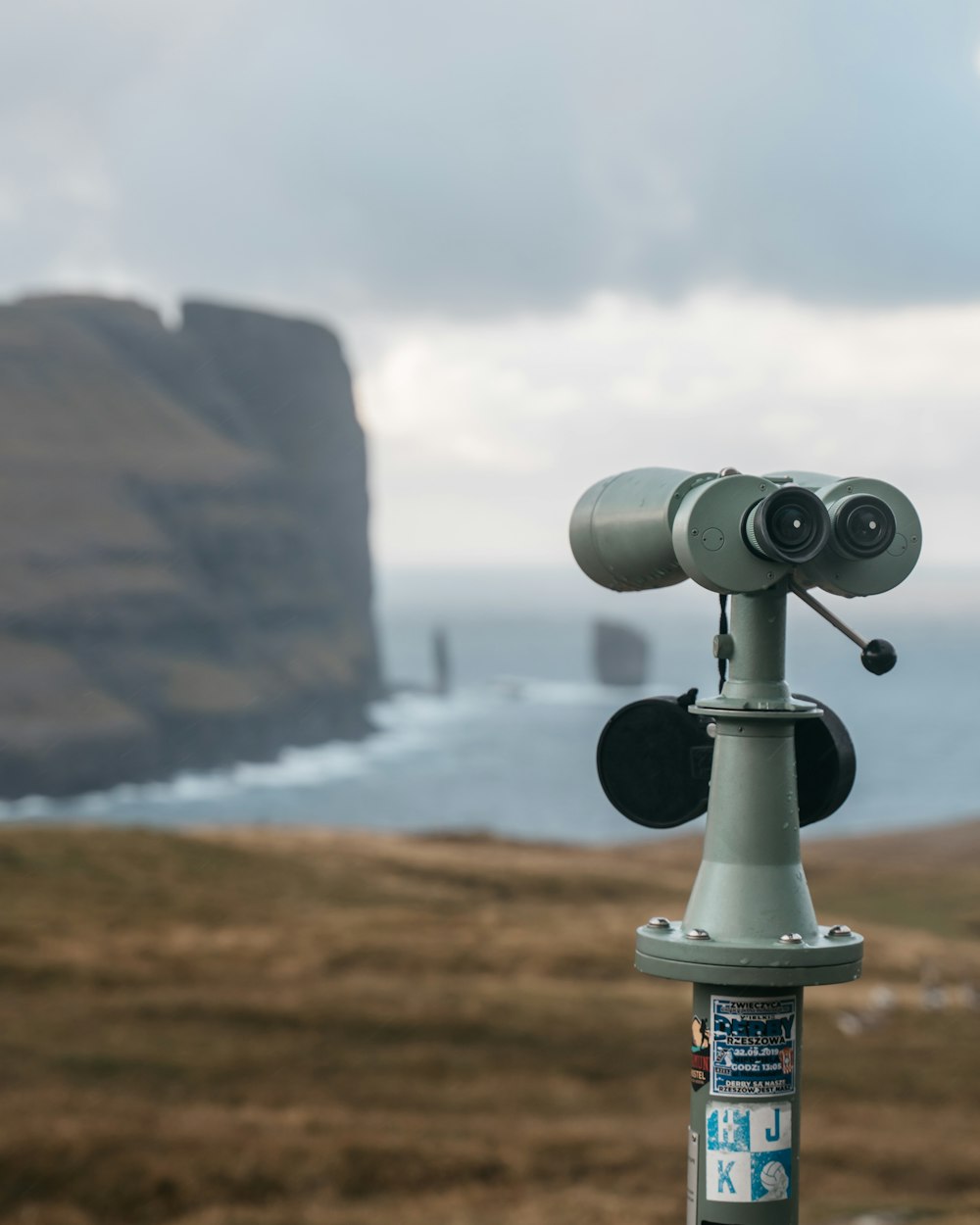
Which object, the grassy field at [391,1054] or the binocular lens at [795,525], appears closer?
the binocular lens at [795,525]

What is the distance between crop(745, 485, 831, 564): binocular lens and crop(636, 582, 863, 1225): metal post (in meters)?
0.25

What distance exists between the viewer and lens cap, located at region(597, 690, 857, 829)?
17.2 feet

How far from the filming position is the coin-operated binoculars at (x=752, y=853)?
471 centimetres

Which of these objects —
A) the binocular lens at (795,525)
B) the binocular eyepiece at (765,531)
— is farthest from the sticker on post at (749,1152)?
the binocular lens at (795,525)

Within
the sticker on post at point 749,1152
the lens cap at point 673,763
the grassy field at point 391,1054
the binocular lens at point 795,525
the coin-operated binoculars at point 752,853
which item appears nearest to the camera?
the binocular lens at point 795,525

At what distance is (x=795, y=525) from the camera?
4586 millimetres

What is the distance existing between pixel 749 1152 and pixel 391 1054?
2503 cm

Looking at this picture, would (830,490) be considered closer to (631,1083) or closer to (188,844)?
(631,1083)

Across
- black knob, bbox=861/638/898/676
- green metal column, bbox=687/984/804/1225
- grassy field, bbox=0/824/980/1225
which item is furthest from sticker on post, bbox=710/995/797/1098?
grassy field, bbox=0/824/980/1225

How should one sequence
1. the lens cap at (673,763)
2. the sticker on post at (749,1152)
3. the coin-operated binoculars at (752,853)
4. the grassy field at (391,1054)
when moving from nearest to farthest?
the coin-operated binoculars at (752,853)
the sticker on post at (749,1152)
the lens cap at (673,763)
the grassy field at (391,1054)

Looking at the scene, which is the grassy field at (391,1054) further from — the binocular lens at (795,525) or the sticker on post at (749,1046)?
the binocular lens at (795,525)

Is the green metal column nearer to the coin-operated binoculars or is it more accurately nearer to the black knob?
the coin-operated binoculars

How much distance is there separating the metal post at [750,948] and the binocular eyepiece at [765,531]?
0.52 ft

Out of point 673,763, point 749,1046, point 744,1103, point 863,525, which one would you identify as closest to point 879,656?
point 863,525
